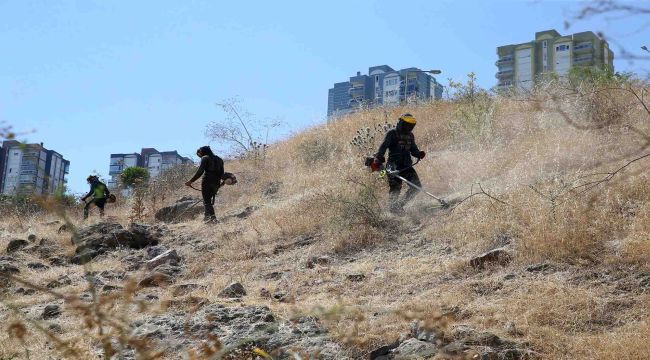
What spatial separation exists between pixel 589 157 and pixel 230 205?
7.71 m

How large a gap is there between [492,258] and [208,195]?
7324 millimetres

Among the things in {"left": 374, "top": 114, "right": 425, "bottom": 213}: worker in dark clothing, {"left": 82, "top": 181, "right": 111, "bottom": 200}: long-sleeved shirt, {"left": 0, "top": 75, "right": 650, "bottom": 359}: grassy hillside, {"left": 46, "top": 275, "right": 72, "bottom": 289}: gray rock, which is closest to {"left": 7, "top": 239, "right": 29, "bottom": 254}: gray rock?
{"left": 0, "top": 75, "right": 650, "bottom": 359}: grassy hillside

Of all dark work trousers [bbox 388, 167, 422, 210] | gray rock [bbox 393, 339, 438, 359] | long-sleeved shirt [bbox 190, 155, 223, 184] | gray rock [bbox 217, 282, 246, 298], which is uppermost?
long-sleeved shirt [bbox 190, 155, 223, 184]

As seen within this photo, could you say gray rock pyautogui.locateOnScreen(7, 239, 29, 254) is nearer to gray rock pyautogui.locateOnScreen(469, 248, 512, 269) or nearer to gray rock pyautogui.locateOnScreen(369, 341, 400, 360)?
gray rock pyautogui.locateOnScreen(469, 248, 512, 269)

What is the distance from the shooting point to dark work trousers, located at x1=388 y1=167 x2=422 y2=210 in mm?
9978

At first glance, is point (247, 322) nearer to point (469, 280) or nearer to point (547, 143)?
point (469, 280)

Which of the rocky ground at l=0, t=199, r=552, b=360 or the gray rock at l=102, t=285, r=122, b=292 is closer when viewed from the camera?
the rocky ground at l=0, t=199, r=552, b=360

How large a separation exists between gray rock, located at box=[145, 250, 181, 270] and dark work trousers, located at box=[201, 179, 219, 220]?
3.39 metres

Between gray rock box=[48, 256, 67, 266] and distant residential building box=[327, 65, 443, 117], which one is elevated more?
distant residential building box=[327, 65, 443, 117]

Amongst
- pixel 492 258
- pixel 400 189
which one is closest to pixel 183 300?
pixel 492 258

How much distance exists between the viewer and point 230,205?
14750 millimetres

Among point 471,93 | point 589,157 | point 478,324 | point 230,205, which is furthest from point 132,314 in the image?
point 471,93

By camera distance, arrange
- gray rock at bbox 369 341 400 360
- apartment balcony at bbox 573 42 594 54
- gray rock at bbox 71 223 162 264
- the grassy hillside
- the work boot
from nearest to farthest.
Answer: apartment balcony at bbox 573 42 594 54
gray rock at bbox 369 341 400 360
the grassy hillside
gray rock at bbox 71 223 162 264
the work boot

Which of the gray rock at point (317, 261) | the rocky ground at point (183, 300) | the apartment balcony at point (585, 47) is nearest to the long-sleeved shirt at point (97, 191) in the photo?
the rocky ground at point (183, 300)
